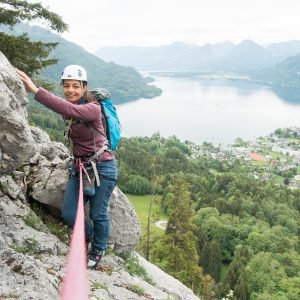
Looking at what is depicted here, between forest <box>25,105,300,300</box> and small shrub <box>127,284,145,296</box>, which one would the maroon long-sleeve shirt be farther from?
forest <box>25,105,300,300</box>

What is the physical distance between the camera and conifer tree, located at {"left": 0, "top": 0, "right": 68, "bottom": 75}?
58.0 ft

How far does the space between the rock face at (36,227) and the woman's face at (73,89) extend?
741 mm

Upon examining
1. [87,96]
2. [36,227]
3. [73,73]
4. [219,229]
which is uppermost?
[73,73]

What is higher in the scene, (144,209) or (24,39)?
(24,39)

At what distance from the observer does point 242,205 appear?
9506 centimetres

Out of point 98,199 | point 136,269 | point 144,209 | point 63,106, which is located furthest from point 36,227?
point 144,209

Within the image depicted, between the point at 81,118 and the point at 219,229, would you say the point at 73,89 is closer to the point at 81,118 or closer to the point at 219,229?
the point at 81,118

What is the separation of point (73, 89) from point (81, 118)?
0.55 meters

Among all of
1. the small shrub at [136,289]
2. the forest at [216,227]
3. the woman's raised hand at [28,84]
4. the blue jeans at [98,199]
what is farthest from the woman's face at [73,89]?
the forest at [216,227]

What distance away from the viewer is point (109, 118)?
718 centimetres

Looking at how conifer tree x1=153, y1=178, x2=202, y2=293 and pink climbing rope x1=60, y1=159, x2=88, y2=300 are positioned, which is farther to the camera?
conifer tree x1=153, y1=178, x2=202, y2=293

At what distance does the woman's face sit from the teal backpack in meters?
0.33

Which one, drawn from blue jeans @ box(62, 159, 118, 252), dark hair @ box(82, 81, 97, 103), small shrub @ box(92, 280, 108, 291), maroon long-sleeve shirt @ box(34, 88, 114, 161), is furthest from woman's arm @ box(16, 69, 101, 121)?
small shrub @ box(92, 280, 108, 291)

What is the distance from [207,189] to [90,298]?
347ft
